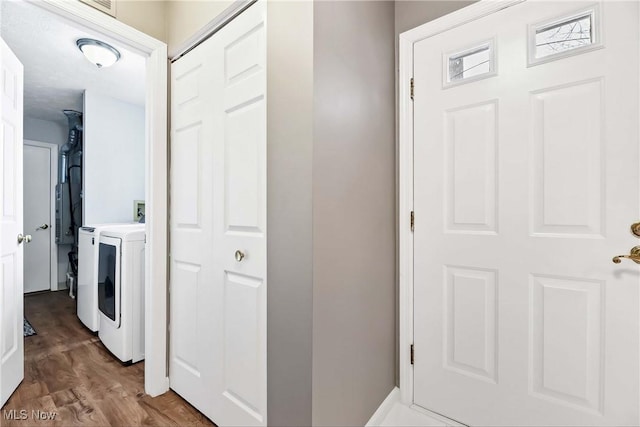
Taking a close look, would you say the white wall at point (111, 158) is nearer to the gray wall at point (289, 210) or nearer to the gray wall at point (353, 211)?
the gray wall at point (289, 210)

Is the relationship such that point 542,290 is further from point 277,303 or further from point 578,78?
point 277,303

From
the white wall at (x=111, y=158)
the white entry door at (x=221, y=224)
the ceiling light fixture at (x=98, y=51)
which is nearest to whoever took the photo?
the white entry door at (x=221, y=224)

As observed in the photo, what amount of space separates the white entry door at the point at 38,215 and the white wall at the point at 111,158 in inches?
64.3

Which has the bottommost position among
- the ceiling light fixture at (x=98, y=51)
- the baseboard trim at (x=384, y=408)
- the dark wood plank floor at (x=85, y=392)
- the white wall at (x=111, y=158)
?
Answer: the dark wood plank floor at (x=85, y=392)

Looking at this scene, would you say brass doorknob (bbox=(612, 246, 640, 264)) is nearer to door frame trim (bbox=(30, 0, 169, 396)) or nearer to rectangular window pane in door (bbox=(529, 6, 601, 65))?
rectangular window pane in door (bbox=(529, 6, 601, 65))

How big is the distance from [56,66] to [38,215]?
254 cm

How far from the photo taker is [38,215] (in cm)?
A: 428

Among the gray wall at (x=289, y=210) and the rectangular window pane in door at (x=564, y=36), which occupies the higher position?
the rectangular window pane in door at (x=564, y=36)

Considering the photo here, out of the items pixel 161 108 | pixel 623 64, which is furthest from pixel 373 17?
pixel 161 108

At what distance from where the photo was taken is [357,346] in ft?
4.38

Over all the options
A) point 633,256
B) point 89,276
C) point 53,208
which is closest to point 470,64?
point 633,256

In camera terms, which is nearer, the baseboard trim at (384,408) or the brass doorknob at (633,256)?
the brass doorknob at (633,256)

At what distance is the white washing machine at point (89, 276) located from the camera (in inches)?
101

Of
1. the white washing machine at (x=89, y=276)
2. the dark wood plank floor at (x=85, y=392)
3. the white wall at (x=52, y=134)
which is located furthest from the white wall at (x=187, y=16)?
the white wall at (x=52, y=134)
